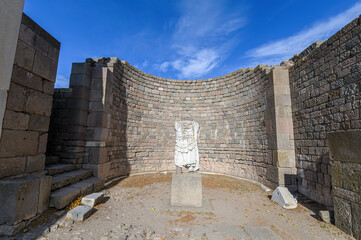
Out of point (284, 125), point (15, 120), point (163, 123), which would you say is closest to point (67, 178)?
point (15, 120)

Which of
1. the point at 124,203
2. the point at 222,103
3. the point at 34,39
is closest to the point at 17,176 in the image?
the point at 124,203

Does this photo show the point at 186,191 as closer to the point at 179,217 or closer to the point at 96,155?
the point at 179,217

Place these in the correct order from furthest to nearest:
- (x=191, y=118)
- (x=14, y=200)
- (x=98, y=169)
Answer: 1. (x=191, y=118)
2. (x=98, y=169)
3. (x=14, y=200)

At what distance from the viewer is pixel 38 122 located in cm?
388

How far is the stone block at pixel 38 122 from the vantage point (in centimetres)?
373

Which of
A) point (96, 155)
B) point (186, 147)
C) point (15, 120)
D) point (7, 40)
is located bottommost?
point (96, 155)

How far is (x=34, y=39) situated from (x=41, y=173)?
2.94 meters

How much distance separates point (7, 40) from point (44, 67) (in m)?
2.50

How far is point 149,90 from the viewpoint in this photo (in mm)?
9914

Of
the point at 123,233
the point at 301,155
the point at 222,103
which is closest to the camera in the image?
the point at 123,233

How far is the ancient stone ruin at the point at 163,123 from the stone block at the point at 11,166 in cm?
2

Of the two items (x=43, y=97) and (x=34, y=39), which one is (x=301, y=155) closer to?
(x=43, y=97)

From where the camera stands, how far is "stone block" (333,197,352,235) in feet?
10.9

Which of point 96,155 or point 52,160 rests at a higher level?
point 96,155
